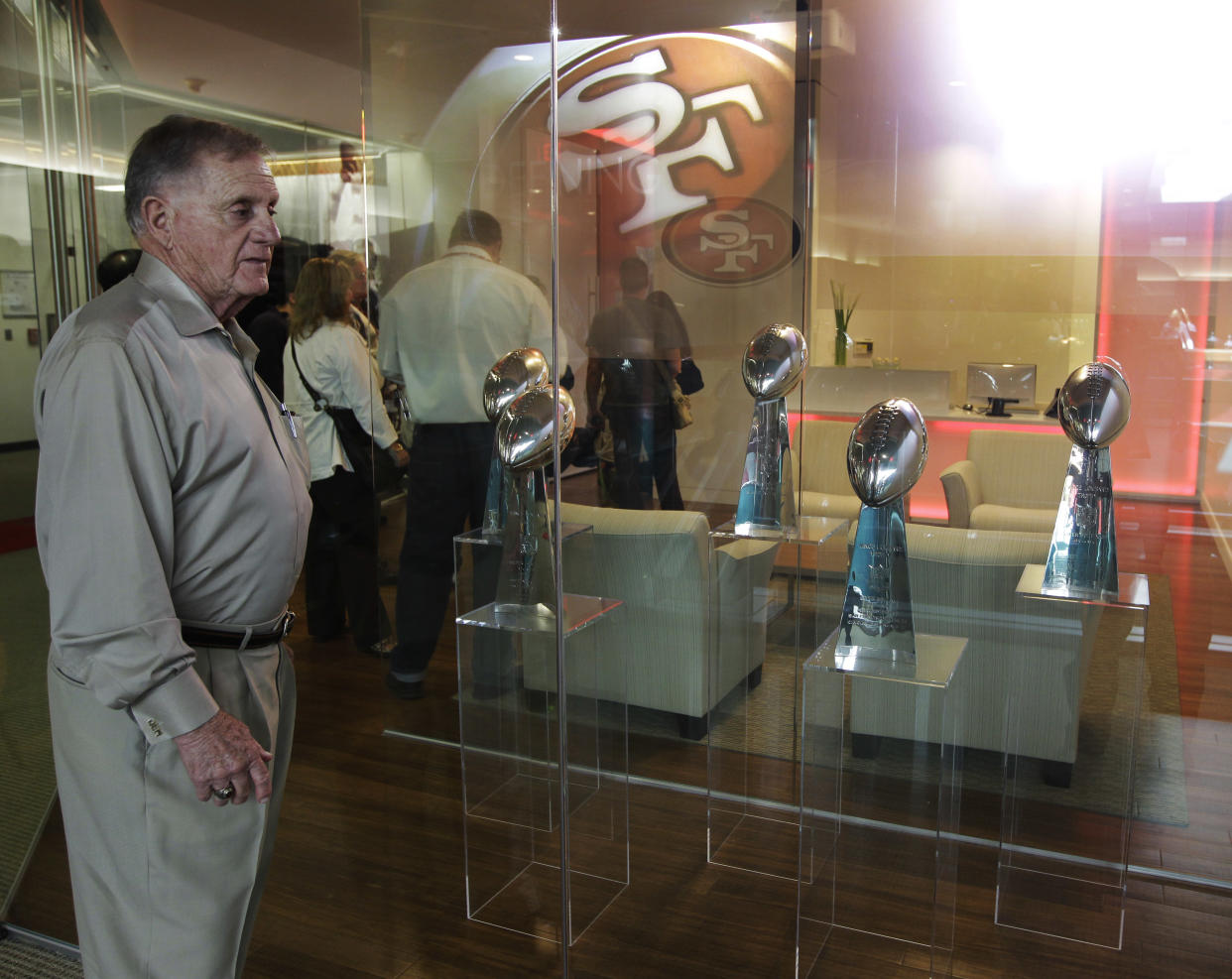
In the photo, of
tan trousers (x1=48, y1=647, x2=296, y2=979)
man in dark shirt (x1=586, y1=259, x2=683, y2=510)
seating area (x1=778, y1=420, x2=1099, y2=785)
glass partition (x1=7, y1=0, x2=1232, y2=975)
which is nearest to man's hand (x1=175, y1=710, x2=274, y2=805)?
tan trousers (x1=48, y1=647, x2=296, y2=979)

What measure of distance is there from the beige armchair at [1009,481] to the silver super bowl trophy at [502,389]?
86 cm

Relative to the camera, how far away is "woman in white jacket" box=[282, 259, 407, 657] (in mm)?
3271

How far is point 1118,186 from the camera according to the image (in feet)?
6.70

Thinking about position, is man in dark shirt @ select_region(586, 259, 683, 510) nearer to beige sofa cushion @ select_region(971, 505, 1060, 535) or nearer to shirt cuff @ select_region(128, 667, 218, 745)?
beige sofa cushion @ select_region(971, 505, 1060, 535)

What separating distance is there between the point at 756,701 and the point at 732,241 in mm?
1069

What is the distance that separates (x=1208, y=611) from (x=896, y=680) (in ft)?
2.37

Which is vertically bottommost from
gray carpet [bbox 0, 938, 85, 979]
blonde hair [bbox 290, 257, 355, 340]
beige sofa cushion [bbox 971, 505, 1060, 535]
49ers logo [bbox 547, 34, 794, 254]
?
gray carpet [bbox 0, 938, 85, 979]

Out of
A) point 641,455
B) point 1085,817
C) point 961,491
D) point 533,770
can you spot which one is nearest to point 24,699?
point 533,770

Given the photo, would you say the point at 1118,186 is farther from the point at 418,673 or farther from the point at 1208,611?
the point at 418,673

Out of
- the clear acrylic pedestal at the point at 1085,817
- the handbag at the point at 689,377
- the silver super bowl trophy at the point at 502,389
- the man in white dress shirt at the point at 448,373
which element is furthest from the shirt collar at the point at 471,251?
the clear acrylic pedestal at the point at 1085,817

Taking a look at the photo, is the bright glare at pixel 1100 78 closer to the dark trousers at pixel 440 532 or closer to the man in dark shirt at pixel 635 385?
the man in dark shirt at pixel 635 385

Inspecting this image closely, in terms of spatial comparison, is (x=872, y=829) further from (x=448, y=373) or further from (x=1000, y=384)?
(x=448, y=373)

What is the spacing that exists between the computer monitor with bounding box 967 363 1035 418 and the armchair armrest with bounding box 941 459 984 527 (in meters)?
0.12

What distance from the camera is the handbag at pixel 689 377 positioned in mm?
2322
